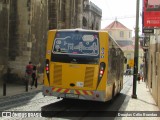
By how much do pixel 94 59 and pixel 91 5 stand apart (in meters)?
50.4

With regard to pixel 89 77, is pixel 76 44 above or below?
above

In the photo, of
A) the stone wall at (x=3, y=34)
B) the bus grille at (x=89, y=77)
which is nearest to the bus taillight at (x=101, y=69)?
the bus grille at (x=89, y=77)

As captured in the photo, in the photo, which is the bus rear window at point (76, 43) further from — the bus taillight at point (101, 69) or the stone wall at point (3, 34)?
the stone wall at point (3, 34)

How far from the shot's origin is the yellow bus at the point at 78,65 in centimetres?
1218

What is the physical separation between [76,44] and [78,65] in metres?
0.77

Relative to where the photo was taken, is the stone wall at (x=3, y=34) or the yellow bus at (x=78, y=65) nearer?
the yellow bus at (x=78, y=65)

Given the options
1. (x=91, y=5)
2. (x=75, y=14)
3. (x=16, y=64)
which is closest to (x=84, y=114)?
(x=16, y=64)

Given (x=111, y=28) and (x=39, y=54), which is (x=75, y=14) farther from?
(x=111, y=28)

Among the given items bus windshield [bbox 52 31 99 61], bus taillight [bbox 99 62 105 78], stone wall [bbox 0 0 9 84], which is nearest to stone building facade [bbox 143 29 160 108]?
bus taillight [bbox 99 62 105 78]

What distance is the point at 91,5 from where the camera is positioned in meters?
61.8

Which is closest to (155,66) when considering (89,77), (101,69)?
(101,69)

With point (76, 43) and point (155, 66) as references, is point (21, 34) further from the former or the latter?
point (76, 43)

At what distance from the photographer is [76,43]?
41.3 ft

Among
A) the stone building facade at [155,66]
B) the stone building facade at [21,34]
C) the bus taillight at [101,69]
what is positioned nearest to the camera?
the bus taillight at [101,69]
